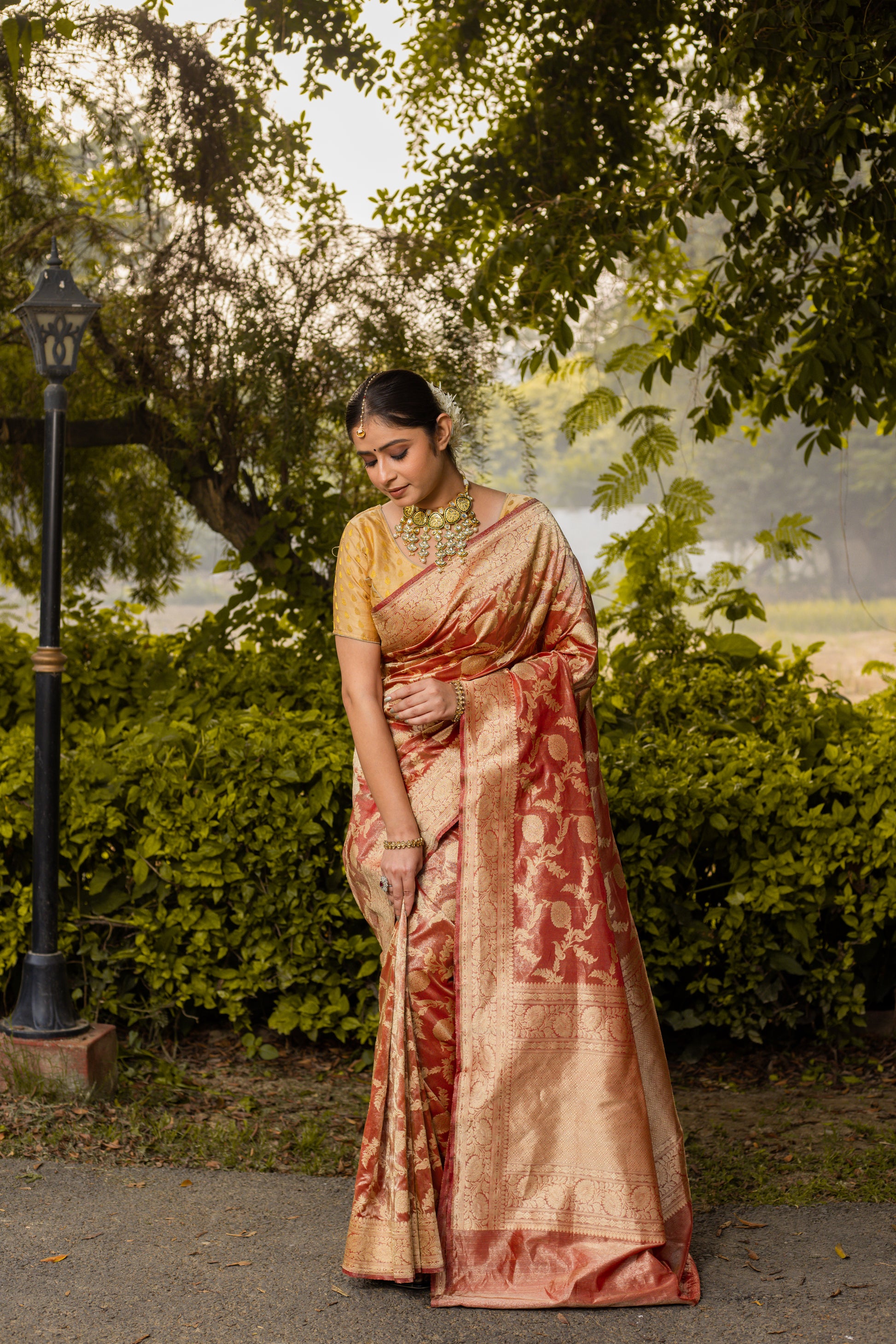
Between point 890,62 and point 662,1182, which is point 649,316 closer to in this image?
point 890,62

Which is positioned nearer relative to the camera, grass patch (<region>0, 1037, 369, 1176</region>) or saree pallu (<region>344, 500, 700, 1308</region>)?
saree pallu (<region>344, 500, 700, 1308</region>)

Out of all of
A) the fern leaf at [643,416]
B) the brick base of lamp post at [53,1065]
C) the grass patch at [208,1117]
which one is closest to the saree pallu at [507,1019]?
the grass patch at [208,1117]

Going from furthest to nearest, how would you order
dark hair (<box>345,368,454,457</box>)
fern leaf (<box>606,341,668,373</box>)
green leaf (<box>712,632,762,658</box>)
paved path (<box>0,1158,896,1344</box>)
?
fern leaf (<box>606,341,668,373</box>) < green leaf (<box>712,632,762,658</box>) < dark hair (<box>345,368,454,457</box>) < paved path (<box>0,1158,896,1344</box>)

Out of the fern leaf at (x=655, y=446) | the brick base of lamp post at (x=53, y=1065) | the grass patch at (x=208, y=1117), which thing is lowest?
the grass patch at (x=208, y=1117)

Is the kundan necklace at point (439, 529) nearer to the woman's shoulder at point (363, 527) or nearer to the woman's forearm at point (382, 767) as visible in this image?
the woman's shoulder at point (363, 527)

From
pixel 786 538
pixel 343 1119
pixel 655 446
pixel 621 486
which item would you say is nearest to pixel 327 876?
pixel 343 1119

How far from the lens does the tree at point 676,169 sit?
4.03 metres

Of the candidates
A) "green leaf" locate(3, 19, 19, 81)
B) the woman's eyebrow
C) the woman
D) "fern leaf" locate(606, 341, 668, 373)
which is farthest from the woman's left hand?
"fern leaf" locate(606, 341, 668, 373)

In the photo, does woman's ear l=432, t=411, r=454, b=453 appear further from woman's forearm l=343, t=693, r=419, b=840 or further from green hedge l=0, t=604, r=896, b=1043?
green hedge l=0, t=604, r=896, b=1043

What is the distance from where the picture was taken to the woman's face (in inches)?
101

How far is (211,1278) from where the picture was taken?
8.68 feet

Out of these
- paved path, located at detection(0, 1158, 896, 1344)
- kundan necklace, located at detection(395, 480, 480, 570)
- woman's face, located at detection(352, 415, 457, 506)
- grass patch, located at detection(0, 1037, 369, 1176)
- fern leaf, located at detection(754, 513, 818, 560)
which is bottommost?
paved path, located at detection(0, 1158, 896, 1344)

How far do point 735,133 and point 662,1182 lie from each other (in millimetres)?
3488

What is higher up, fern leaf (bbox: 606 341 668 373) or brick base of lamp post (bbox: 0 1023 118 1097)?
fern leaf (bbox: 606 341 668 373)
